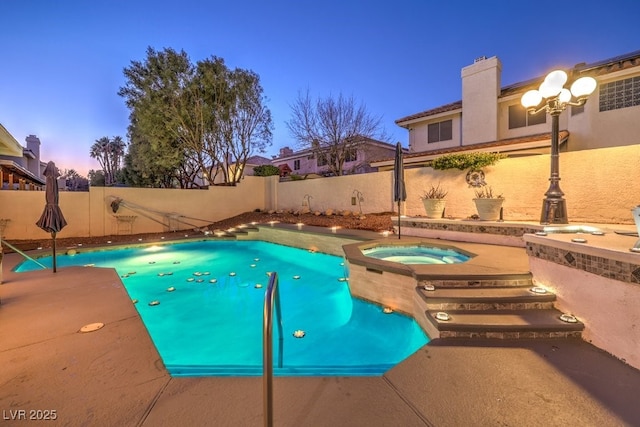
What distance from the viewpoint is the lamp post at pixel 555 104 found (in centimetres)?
469

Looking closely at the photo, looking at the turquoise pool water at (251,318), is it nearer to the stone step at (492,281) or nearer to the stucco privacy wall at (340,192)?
the stone step at (492,281)

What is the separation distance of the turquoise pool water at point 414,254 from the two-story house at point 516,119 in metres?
6.30

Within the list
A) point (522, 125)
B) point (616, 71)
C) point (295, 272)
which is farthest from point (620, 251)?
point (522, 125)

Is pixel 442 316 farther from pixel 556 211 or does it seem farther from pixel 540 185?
pixel 540 185

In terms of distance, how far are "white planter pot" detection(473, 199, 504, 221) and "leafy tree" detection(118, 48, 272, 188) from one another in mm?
12118

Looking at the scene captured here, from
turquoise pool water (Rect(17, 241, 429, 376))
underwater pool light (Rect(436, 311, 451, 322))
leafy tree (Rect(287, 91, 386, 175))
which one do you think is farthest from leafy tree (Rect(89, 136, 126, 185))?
underwater pool light (Rect(436, 311, 451, 322))

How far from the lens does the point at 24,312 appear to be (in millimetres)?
3053

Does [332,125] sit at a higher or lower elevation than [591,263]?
higher

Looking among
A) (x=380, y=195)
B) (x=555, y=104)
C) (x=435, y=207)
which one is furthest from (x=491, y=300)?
(x=380, y=195)

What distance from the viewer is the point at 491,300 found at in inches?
121

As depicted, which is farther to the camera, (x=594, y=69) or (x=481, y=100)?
(x=481, y=100)

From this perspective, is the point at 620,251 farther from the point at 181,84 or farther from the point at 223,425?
the point at 181,84

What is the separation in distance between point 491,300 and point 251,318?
3335 mm

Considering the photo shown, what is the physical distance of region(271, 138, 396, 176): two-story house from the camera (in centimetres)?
1664
